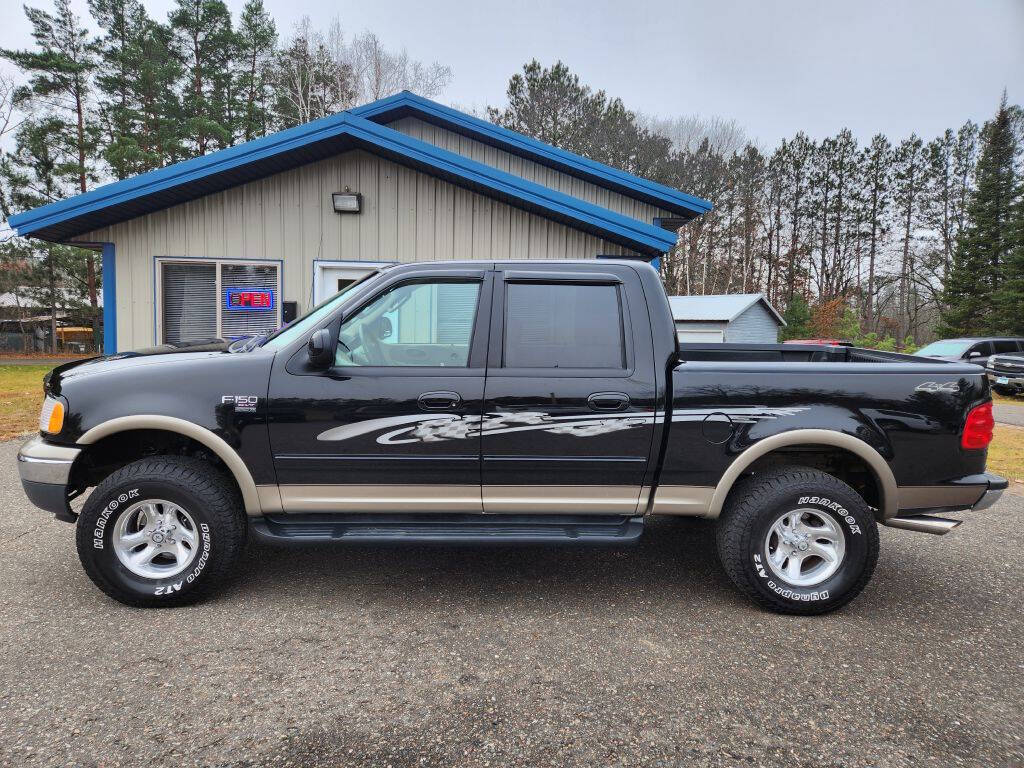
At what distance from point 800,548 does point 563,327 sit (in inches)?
71.3

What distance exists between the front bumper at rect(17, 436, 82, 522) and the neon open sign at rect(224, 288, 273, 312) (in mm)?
5649

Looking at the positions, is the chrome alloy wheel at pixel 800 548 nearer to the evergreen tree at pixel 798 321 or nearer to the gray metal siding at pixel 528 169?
the gray metal siding at pixel 528 169

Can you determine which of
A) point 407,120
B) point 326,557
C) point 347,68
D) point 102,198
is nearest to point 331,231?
point 102,198

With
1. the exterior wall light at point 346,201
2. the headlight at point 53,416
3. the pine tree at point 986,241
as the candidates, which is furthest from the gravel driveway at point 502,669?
the pine tree at point 986,241

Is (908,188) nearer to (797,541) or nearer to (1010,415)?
(1010,415)

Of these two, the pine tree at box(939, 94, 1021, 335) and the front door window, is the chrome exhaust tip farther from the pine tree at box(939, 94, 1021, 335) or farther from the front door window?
the pine tree at box(939, 94, 1021, 335)

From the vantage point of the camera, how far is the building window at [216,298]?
8461mm

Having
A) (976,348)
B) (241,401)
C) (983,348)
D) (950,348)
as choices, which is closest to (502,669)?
(241,401)

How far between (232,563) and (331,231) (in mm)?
6393

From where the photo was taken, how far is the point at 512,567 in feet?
13.1

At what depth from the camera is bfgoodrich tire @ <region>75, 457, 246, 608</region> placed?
318 centimetres

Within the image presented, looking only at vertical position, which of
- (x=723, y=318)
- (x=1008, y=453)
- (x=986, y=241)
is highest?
(x=986, y=241)

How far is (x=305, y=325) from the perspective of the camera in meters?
3.49

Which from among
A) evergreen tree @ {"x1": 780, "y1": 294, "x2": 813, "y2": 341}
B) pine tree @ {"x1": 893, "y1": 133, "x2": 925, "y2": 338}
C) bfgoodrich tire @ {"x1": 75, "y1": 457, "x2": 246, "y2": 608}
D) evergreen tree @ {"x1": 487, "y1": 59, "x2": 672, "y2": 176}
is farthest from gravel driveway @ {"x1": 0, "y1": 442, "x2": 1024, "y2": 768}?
pine tree @ {"x1": 893, "y1": 133, "x2": 925, "y2": 338}
